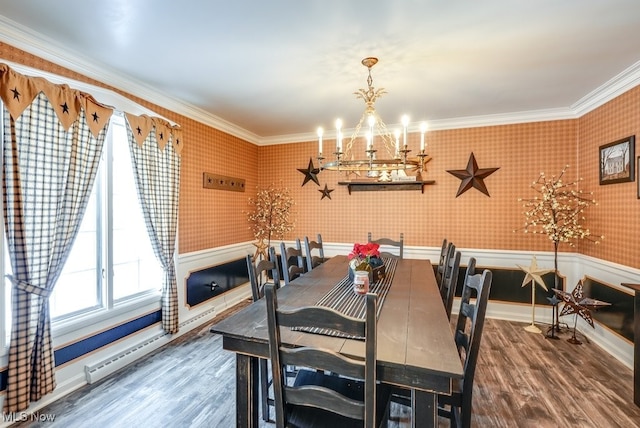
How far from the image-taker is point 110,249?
8.77 feet

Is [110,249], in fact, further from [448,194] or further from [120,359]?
[448,194]

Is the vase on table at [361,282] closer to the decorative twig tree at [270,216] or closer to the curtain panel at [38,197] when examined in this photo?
the curtain panel at [38,197]

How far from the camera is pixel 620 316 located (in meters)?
2.78

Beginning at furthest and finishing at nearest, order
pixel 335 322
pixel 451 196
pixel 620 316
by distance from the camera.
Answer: pixel 451 196, pixel 620 316, pixel 335 322

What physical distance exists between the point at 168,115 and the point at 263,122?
1.24 m

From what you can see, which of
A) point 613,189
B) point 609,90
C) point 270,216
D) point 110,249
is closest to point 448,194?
point 613,189

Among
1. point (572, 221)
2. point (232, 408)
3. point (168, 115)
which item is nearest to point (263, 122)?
point (168, 115)

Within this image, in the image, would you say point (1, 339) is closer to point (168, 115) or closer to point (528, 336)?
point (168, 115)

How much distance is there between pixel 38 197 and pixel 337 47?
232 centimetres

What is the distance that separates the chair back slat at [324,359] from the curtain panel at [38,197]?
1.89 m

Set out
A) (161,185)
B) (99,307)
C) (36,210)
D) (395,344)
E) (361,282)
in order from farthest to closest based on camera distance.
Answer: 1. (161,185)
2. (99,307)
3. (361,282)
4. (36,210)
5. (395,344)

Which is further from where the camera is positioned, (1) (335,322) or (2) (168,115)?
(2) (168,115)

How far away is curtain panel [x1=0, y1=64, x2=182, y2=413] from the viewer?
192 cm

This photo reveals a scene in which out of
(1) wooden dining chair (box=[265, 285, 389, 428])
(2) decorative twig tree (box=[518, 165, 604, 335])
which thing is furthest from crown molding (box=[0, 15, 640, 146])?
(1) wooden dining chair (box=[265, 285, 389, 428])
